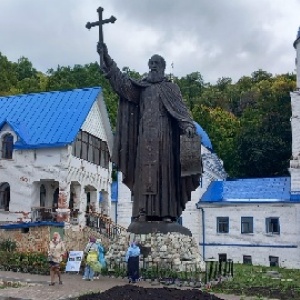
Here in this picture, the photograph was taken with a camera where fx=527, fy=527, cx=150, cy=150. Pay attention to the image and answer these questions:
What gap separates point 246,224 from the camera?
32.1 metres

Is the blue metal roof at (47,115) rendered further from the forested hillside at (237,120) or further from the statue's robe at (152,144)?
the statue's robe at (152,144)

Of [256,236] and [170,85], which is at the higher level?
[170,85]

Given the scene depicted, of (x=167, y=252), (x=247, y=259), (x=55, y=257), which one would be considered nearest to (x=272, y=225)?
(x=247, y=259)

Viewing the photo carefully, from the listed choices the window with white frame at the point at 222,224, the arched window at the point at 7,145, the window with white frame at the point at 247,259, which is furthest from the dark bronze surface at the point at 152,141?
the window with white frame at the point at 222,224

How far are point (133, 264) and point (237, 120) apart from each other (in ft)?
134

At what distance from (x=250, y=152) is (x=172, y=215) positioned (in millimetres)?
30703

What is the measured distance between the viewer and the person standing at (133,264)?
12.4 meters

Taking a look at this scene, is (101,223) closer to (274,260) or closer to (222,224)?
(222,224)

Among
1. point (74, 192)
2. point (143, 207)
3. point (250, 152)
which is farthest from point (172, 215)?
point (250, 152)

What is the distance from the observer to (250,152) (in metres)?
43.0

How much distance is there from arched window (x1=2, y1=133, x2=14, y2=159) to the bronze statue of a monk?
15.1 meters

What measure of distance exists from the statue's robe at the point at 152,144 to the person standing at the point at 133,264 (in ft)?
3.69

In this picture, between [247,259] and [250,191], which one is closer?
[247,259]

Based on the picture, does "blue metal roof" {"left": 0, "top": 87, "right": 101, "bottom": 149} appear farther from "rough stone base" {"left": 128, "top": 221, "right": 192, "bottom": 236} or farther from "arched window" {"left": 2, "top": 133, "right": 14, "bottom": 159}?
"rough stone base" {"left": 128, "top": 221, "right": 192, "bottom": 236}
